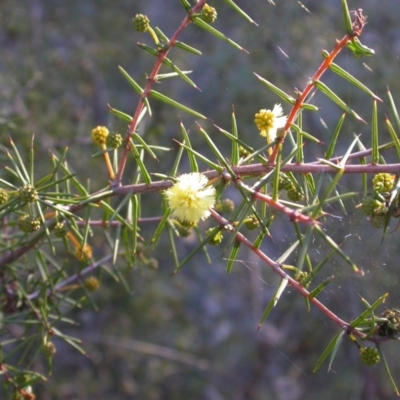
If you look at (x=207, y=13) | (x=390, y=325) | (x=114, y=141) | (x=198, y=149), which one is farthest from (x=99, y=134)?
(x=198, y=149)

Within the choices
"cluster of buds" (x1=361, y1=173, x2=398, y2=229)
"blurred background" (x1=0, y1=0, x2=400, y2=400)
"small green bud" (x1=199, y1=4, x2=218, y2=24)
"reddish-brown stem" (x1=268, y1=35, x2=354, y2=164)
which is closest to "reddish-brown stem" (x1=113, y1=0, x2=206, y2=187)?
"small green bud" (x1=199, y1=4, x2=218, y2=24)

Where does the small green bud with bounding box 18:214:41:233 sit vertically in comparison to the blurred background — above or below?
above

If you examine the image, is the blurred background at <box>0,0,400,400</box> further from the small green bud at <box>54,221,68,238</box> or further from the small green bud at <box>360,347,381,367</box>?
the small green bud at <box>360,347,381,367</box>

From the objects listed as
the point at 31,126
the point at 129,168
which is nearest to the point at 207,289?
the point at 129,168

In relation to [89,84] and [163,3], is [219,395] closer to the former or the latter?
[89,84]

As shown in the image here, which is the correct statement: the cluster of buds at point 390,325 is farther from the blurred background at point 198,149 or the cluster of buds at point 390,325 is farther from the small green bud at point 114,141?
the blurred background at point 198,149

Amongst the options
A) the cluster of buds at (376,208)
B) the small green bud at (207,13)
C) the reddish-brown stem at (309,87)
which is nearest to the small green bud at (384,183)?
the cluster of buds at (376,208)
